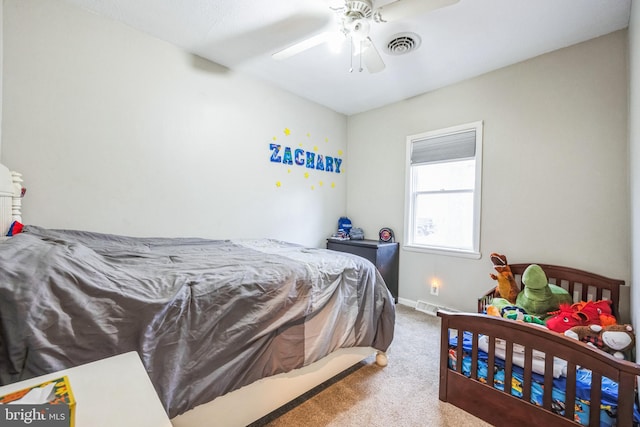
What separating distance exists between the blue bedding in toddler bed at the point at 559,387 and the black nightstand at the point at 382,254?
1.50 meters

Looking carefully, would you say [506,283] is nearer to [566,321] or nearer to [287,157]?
[566,321]

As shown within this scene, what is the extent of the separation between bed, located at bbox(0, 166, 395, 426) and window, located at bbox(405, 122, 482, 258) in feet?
4.96

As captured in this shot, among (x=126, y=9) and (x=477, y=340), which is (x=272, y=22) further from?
(x=477, y=340)

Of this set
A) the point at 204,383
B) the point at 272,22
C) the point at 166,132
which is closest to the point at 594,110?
the point at 272,22

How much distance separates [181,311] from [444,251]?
108 inches

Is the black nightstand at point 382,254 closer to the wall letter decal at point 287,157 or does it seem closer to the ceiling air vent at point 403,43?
the wall letter decal at point 287,157

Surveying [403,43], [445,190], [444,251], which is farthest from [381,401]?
[403,43]

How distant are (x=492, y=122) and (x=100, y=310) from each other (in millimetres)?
3275

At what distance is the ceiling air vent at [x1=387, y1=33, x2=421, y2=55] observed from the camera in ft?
7.07

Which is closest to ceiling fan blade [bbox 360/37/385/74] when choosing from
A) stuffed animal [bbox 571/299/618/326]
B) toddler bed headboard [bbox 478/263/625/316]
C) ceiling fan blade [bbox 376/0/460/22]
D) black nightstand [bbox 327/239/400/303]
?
ceiling fan blade [bbox 376/0/460/22]

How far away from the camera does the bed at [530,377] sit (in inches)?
45.2

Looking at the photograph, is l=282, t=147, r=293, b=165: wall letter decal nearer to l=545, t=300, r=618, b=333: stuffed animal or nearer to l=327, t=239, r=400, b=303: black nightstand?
l=327, t=239, r=400, b=303: black nightstand

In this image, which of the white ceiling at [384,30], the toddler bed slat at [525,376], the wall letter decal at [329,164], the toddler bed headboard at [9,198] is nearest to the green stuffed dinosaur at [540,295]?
the toddler bed slat at [525,376]

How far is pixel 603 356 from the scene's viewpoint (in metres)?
1.13
